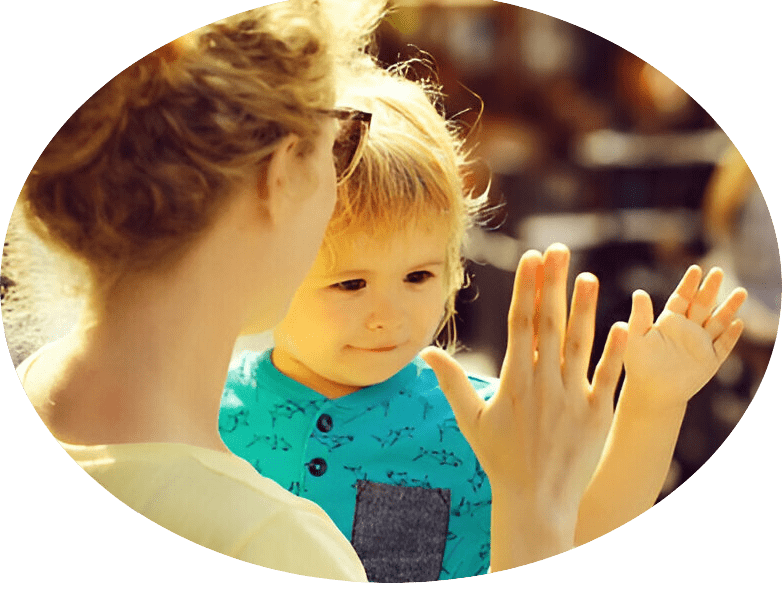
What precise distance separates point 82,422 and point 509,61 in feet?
3.18

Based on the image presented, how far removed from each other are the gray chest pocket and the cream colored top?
206 millimetres

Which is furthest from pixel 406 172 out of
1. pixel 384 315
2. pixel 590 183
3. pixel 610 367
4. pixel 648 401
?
pixel 648 401

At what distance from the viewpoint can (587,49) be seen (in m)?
1.82

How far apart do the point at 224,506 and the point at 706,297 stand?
0.97 m

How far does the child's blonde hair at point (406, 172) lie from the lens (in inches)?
63.8

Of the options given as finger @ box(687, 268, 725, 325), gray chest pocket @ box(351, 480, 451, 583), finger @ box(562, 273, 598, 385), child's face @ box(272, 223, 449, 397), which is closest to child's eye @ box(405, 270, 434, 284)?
child's face @ box(272, 223, 449, 397)

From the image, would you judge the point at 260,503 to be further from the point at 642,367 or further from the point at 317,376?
the point at 642,367

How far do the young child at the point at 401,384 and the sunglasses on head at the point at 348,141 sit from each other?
0.02 meters

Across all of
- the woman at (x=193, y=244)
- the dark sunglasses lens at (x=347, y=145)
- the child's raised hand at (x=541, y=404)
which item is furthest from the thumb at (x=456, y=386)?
the dark sunglasses lens at (x=347, y=145)

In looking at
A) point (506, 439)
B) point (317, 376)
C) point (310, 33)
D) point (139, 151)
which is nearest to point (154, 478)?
point (317, 376)

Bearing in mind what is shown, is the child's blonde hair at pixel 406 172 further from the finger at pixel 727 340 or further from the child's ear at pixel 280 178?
the finger at pixel 727 340

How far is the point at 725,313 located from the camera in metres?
1.83

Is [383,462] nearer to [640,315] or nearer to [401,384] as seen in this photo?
[401,384]

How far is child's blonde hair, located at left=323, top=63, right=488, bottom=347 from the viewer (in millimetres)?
1621
